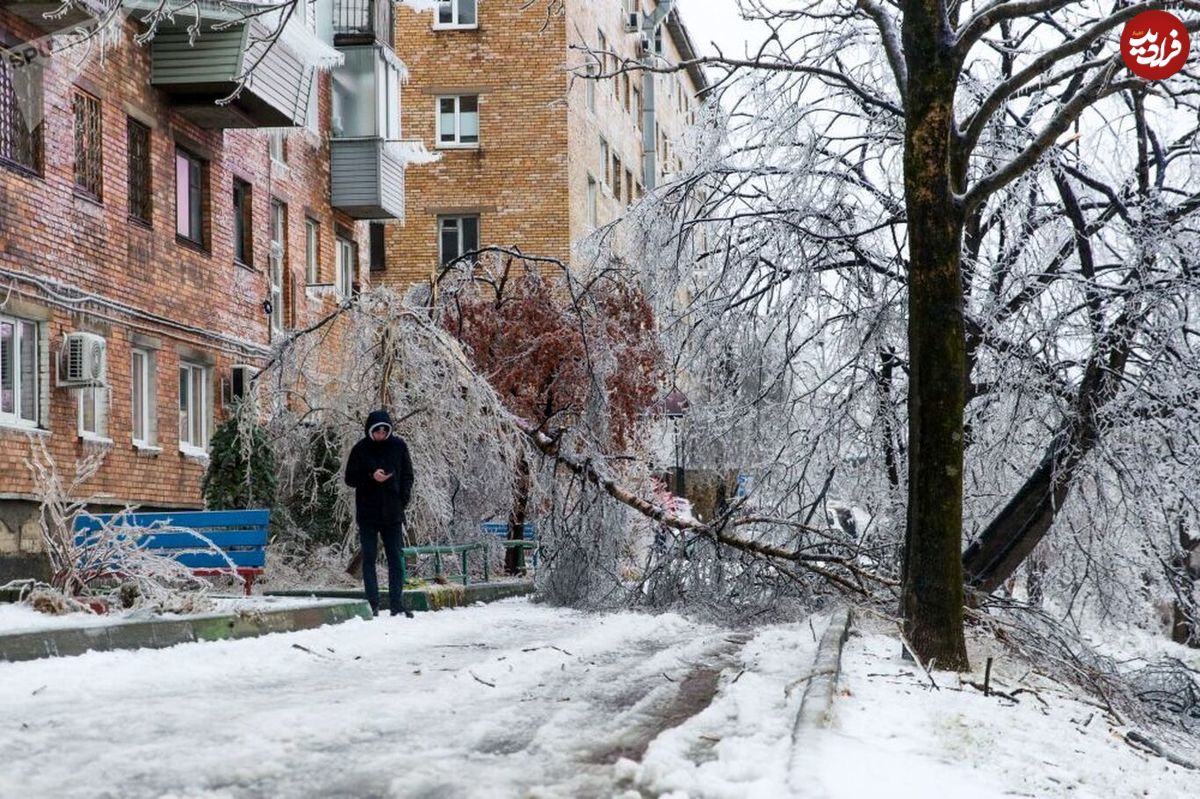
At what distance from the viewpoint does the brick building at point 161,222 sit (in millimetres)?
19500

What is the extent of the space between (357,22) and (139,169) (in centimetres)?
896

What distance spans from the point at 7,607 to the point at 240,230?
15.1m

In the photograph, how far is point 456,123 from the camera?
4347 cm

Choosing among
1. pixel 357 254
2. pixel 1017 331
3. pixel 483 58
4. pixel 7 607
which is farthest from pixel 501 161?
pixel 7 607

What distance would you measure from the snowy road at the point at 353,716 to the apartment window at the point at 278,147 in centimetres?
1725

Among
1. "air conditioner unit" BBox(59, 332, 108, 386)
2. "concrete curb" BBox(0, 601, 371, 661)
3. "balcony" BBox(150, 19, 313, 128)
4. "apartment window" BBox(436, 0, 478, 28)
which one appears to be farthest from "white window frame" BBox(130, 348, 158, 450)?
"apartment window" BBox(436, 0, 478, 28)

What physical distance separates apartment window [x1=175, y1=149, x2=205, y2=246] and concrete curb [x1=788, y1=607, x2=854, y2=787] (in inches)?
601

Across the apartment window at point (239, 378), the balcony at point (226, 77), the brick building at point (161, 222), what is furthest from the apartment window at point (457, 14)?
the apartment window at point (239, 378)

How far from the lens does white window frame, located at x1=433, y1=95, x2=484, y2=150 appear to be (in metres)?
43.2

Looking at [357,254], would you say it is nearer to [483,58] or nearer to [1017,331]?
[483,58]

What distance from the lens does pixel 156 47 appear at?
23.1 m

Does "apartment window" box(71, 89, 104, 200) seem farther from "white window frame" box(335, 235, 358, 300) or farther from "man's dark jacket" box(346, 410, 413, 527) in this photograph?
"white window frame" box(335, 235, 358, 300)

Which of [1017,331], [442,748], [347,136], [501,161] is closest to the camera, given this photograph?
[442,748]

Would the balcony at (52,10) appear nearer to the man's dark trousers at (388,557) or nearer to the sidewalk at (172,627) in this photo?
the man's dark trousers at (388,557)
